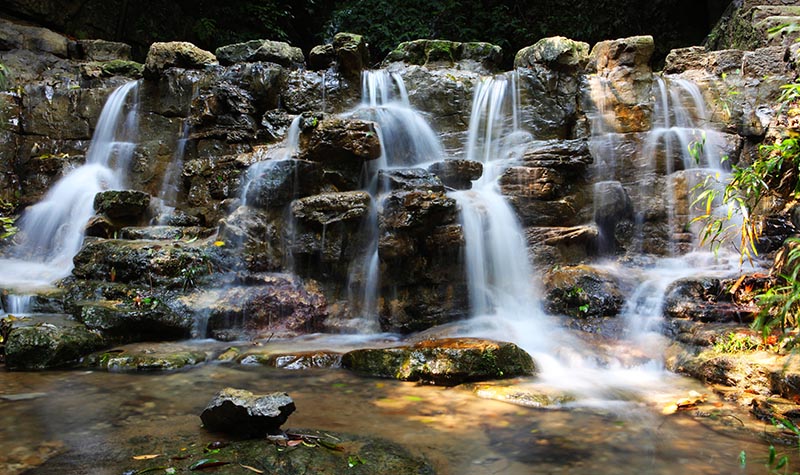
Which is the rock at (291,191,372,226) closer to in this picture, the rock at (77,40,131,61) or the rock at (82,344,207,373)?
the rock at (82,344,207,373)

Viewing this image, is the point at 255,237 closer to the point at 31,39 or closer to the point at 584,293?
Answer: the point at 584,293

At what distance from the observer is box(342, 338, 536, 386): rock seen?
4504 mm

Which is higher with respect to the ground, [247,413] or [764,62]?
[764,62]

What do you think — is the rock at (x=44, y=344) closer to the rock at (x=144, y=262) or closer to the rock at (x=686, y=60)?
the rock at (x=144, y=262)

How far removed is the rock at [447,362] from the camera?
4.50m

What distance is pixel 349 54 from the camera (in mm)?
10320

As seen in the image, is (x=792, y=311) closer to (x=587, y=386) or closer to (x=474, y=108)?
(x=587, y=386)

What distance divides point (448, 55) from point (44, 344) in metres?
9.67

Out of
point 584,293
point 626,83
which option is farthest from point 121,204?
point 626,83

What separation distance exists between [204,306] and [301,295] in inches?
49.1

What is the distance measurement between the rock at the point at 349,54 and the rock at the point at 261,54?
1.07 meters

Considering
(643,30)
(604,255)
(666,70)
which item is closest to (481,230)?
(604,255)

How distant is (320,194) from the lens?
734 centimetres

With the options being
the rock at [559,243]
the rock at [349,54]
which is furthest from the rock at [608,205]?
the rock at [349,54]
